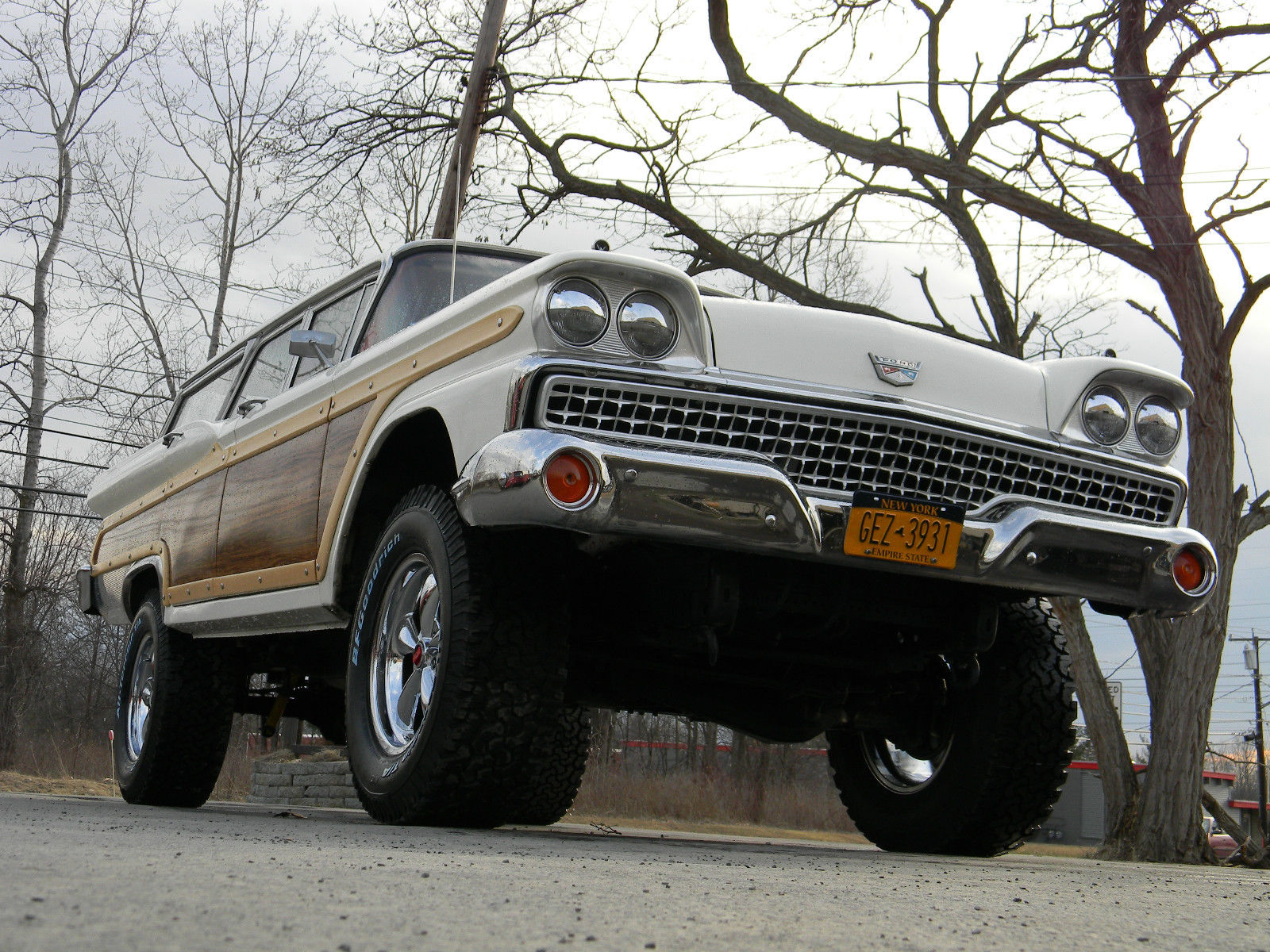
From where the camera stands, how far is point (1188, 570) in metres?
3.86

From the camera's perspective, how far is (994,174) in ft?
48.5

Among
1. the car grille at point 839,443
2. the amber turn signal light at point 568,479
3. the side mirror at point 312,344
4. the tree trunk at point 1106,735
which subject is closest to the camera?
the amber turn signal light at point 568,479

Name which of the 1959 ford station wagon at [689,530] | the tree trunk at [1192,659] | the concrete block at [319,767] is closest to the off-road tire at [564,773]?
the 1959 ford station wagon at [689,530]

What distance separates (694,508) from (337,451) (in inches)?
64.3

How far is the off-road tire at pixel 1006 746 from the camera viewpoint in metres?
4.20

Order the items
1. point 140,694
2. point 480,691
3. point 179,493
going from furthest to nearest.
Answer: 1. point 140,694
2. point 179,493
3. point 480,691

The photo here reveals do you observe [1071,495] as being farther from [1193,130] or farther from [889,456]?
[1193,130]

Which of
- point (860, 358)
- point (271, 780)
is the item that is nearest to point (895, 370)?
point (860, 358)

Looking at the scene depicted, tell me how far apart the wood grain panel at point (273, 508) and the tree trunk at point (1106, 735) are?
9.33 m

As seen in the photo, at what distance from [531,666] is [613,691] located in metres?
1.00

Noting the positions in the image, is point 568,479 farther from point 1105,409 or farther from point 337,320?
point 337,320

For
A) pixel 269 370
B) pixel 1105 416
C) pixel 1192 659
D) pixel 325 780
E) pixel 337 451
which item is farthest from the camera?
pixel 325 780

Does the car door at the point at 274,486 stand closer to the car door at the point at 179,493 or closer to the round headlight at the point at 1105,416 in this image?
the car door at the point at 179,493

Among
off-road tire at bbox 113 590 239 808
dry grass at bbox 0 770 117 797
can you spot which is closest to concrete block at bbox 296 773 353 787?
dry grass at bbox 0 770 117 797
